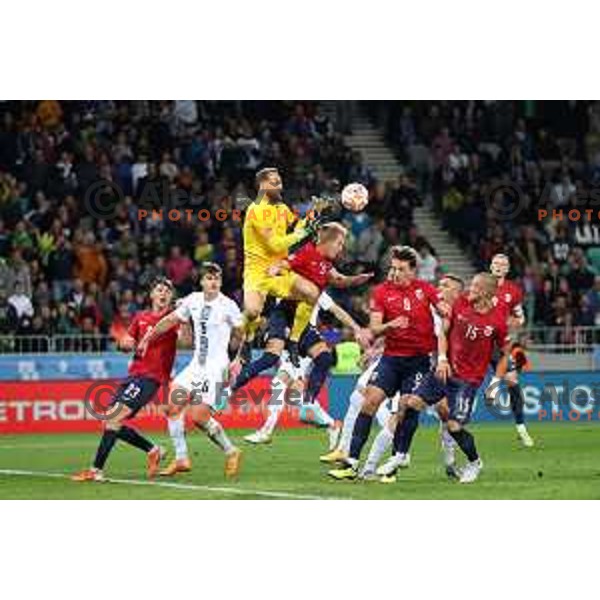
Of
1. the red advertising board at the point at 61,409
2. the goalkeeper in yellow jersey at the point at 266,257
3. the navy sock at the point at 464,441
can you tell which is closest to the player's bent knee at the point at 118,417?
the goalkeeper in yellow jersey at the point at 266,257

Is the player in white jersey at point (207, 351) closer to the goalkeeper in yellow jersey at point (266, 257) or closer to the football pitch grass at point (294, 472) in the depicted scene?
the football pitch grass at point (294, 472)

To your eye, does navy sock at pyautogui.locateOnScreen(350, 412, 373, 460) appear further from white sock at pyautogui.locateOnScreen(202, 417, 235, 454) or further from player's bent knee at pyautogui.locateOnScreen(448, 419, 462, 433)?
white sock at pyautogui.locateOnScreen(202, 417, 235, 454)

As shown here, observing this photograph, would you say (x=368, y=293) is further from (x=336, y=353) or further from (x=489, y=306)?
(x=489, y=306)

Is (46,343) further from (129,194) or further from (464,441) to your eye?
(464,441)

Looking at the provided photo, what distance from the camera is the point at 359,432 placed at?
18.1 meters

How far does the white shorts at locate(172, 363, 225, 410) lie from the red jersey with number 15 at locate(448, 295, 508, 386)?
2271 mm

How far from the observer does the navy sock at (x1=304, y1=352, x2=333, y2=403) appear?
810 inches

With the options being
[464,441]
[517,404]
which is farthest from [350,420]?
[517,404]

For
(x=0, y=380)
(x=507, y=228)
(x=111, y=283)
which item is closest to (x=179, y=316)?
(x=0, y=380)

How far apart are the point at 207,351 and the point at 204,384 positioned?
0.45m

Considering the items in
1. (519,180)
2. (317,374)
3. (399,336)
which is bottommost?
(317,374)

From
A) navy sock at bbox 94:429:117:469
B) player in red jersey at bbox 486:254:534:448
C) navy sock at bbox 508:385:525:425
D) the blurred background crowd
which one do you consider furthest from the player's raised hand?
the blurred background crowd

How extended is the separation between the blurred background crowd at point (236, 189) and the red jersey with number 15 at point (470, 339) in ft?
35.7

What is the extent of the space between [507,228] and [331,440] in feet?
46.0
